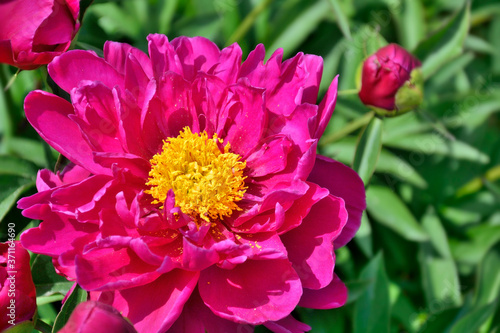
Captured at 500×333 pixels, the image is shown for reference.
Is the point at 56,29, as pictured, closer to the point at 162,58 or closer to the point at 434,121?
the point at 162,58

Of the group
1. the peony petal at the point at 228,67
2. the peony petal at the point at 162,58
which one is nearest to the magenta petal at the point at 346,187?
the peony petal at the point at 228,67

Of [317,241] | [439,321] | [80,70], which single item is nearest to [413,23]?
[439,321]

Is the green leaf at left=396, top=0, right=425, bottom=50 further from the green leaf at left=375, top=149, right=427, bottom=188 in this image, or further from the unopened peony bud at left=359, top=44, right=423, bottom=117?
the unopened peony bud at left=359, top=44, right=423, bottom=117

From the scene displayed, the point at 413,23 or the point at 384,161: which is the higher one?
the point at 413,23

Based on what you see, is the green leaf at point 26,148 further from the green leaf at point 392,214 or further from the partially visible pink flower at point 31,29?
the green leaf at point 392,214

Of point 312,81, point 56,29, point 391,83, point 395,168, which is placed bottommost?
point 395,168

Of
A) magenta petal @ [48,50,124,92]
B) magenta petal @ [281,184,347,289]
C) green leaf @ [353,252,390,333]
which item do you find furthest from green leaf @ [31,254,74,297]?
green leaf @ [353,252,390,333]

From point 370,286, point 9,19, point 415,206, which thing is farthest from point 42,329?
point 415,206
